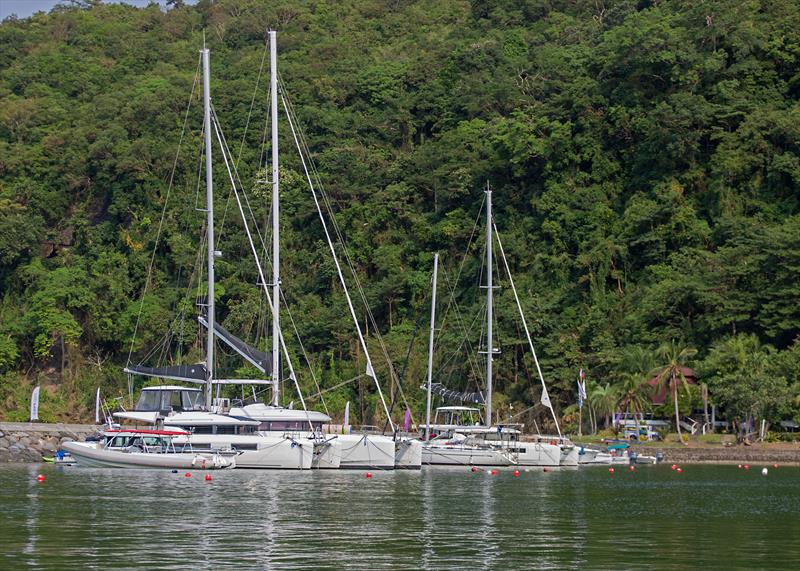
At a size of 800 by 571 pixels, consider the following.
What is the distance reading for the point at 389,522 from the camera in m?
31.9

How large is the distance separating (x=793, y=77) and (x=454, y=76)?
28.6 metres

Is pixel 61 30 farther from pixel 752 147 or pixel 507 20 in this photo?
pixel 752 147

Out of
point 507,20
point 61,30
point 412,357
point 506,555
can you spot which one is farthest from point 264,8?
point 506,555

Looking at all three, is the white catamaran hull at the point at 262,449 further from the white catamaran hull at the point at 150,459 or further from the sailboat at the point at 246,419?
the white catamaran hull at the point at 150,459

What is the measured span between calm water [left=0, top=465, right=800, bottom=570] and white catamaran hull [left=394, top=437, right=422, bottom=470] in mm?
3949

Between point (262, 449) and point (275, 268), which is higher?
point (275, 268)

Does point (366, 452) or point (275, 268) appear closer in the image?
point (366, 452)

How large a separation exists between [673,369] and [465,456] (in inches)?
654

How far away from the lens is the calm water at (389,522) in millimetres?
25328

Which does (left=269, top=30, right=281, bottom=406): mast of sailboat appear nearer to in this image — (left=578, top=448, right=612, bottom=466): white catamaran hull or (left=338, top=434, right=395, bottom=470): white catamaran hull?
(left=338, top=434, right=395, bottom=470): white catamaran hull

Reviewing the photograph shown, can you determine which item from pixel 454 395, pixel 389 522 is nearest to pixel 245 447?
pixel 389 522

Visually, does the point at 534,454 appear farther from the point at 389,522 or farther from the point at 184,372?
the point at 389,522

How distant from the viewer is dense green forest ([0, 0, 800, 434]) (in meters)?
71.7

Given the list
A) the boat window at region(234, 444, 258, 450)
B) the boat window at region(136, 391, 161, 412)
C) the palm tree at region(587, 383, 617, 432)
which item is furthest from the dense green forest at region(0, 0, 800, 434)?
the boat window at region(234, 444, 258, 450)
